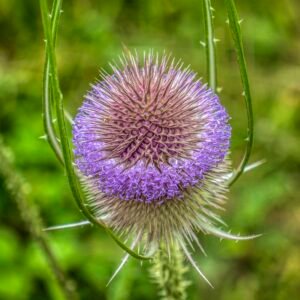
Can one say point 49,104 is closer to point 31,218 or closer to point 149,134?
point 149,134

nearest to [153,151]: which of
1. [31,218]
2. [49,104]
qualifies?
[49,104]

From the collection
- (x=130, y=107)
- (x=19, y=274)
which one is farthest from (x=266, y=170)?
(x=130, y=107)

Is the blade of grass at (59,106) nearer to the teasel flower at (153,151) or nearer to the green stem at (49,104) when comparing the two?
the green stem at (49,104)

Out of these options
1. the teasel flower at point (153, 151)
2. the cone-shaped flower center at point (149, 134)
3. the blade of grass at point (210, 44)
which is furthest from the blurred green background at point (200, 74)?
the blade of grass at point (210, 44)

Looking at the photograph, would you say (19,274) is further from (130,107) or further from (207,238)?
(130,107)

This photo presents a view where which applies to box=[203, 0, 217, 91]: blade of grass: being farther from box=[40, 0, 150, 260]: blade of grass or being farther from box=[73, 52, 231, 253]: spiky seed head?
box=[40, 0, 150, 260]: blade of grass

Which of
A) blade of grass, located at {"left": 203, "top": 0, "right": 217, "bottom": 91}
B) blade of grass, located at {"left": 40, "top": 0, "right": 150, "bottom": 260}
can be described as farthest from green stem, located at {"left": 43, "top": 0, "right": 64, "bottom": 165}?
blade of grass, located at {"left": 203, "top": 0, "right": 217, "bottom": 91}
